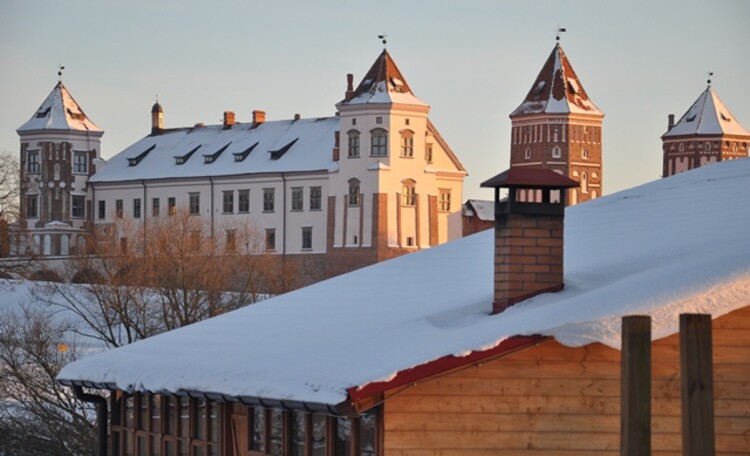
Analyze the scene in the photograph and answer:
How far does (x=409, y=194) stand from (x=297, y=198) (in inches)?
267

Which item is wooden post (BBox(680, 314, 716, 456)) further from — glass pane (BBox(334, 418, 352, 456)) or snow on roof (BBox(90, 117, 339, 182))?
snow on roof (BBox(90, 117, 339, 182))

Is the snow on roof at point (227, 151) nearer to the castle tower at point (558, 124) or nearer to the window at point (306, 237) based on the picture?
the window at point (306, 237)

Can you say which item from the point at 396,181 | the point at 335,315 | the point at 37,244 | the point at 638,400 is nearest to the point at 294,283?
the point at 396,181

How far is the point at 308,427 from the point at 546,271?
2190 millimetres

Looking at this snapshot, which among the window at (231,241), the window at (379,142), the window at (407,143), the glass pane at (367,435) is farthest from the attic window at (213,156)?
the glass pane at (367,435)

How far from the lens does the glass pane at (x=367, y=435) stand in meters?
12.3

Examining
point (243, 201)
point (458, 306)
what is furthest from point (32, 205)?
point (458, 306)

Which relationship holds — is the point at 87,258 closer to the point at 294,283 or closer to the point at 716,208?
the point at 294,283

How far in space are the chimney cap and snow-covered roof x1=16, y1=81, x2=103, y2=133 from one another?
99758 mm

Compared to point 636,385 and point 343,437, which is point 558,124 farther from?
point 636,385

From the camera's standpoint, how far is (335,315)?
1595 cm

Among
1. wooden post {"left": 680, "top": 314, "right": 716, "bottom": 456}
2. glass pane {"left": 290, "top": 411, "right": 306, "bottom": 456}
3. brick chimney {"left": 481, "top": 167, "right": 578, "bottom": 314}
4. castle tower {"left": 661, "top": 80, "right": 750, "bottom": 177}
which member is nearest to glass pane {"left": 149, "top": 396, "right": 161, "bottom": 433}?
glass pane {"left": 290, "top": 411, "right": 306, "bottom": 456}

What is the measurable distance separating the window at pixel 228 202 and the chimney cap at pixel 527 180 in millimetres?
90419

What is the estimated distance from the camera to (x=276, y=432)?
14.4 meters
